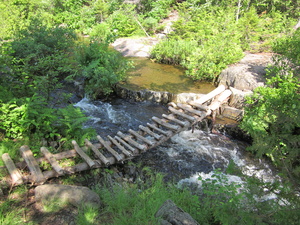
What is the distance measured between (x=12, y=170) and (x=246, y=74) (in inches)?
340

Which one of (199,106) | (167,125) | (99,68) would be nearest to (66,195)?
(167,125)

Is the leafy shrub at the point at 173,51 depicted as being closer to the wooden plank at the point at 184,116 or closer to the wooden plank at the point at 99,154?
the wooden plank at the point at 184,116

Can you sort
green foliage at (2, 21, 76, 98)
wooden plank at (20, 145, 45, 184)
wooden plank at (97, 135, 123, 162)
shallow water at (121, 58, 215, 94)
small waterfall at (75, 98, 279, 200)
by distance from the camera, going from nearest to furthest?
wooden plank at (20, 145, 45, 184)
wooden plank at (97, 135, 123, 162)
small waterfall at (75, 98, 279, 200)
green foliage at (2, 21, 76, 98)
shallow water at (121, 58, 215, 94)

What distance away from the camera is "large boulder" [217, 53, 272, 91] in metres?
8.46

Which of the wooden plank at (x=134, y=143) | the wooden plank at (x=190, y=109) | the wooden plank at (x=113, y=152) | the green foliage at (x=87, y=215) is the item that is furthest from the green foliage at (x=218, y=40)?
the green foliage at (x=87, y=215)

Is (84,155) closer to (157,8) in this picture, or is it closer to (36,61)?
(36,61)

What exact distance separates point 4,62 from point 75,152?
3.25 metres

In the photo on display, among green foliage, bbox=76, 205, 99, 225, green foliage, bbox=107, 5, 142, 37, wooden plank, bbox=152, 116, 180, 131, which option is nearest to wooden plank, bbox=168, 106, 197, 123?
wooden plank, bbox=152, 116, 180, 131

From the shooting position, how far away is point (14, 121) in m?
4.54

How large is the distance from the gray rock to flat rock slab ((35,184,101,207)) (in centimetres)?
116

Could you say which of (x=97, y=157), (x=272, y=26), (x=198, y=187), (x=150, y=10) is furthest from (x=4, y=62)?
(x=150, y=10)

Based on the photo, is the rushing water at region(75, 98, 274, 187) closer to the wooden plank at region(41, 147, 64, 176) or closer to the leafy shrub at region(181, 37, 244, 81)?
the wooden plank at region(41, 147, 64, 176)

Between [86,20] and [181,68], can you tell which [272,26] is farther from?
[86,20]

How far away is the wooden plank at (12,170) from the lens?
3539 millimetres
